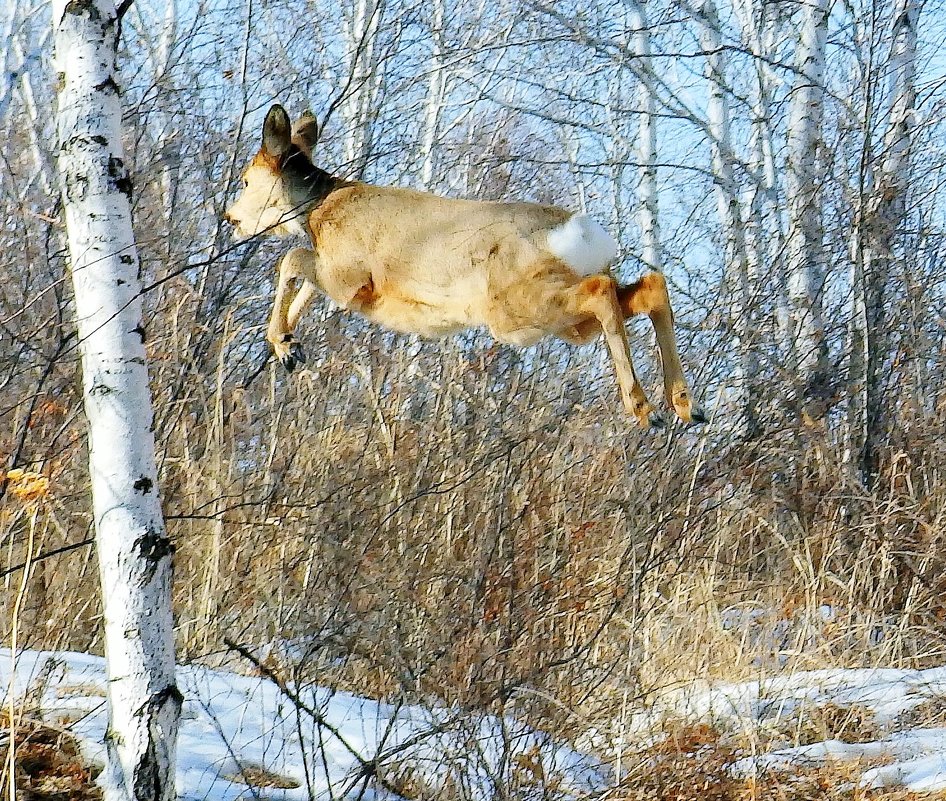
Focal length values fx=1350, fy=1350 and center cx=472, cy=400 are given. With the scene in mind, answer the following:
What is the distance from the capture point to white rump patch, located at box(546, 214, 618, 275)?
4.77 m

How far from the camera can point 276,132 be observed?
196 inches

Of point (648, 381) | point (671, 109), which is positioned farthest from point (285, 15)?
point (648, 381)

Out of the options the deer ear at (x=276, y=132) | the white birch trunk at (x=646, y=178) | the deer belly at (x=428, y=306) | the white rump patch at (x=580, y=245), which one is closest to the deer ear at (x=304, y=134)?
the deer ear at (x=276, y=132)

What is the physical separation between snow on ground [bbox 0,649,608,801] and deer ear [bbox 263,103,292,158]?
6.57 ft

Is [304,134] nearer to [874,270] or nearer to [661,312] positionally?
[661,312]

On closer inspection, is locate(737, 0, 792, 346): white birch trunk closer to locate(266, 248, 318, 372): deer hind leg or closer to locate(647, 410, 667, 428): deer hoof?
locate(647, 410, 667, 428): deer hoof

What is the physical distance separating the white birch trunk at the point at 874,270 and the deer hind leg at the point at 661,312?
3603 mm

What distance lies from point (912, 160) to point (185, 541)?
20.2 feet

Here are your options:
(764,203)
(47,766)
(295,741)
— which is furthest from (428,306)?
(764,203)

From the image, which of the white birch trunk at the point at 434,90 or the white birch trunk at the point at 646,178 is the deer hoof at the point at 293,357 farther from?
the white birch trunk at the point at 434,90

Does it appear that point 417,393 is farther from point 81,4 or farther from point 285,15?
point 285,15

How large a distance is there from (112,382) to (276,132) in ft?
4.92

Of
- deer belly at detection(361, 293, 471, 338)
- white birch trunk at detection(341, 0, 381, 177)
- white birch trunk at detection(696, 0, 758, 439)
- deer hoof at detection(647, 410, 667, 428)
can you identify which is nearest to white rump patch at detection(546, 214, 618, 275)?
deer belly at detection(361, 293, 471, 338)

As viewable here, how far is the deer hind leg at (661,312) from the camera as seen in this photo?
4.91m
